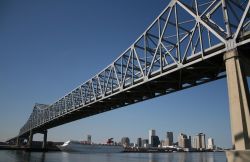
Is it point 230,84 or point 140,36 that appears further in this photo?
point 140,36

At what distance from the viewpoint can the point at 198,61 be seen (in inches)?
1065

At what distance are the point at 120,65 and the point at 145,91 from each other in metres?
9.74

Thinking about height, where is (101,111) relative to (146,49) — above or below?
below

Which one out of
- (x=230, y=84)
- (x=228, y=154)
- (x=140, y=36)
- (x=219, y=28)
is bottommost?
(x=228, y=154)

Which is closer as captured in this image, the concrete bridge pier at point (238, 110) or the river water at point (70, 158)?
the concrete bridge pier at point (238, 110)

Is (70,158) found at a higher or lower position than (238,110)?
lower

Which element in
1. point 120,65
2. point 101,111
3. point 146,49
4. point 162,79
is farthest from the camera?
point 101,111

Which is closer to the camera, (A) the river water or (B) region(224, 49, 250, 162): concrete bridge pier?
(B) region(224, 49, 250, 162): concrete bridge pier

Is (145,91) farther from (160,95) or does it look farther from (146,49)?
(146,49)

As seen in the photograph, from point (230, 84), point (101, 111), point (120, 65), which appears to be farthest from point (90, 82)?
point (230, 84)

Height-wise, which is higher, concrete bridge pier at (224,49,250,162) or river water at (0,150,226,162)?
concrete bridge pier at (224,49,250,162)

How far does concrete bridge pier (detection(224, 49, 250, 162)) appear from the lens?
61.4 ft

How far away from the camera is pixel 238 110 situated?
65.2 ft

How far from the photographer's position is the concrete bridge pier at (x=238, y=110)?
18719mm
